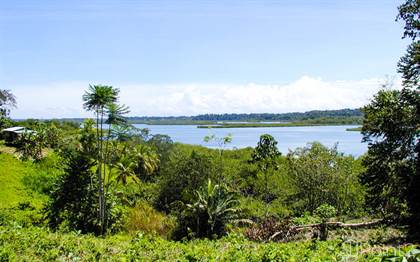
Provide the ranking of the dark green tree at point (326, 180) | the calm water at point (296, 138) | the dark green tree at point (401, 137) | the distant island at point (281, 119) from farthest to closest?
the distant island at point (281, 119) < the calm water at point (296, 138) < the dark green tree at point (326, 180) < the dark green tree at point (401, 137)

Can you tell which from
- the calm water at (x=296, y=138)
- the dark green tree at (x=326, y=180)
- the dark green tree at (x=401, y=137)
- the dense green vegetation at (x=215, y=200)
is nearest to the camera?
the dense green vegetation at (x=215, y=200)

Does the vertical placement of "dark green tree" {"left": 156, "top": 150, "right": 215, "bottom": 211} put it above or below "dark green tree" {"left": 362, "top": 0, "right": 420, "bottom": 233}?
below

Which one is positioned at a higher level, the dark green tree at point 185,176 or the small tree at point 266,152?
the small tree at point 266,152

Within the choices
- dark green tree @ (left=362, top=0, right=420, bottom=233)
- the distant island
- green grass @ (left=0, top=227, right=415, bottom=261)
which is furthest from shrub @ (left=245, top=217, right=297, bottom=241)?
the distant island

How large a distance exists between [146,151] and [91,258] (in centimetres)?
3054

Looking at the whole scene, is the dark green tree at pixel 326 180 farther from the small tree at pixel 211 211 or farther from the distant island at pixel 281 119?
A: the distant island at pixel 281 119

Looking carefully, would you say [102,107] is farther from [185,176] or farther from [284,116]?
[284,116]

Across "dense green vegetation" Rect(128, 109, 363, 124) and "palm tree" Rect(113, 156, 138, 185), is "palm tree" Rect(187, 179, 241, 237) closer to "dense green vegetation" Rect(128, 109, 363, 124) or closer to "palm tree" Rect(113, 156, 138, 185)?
"palm tree" Rect(113, 156, 138, 185)

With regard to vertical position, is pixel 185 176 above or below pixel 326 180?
below

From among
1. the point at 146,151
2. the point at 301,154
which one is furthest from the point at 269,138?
the point at 146,151

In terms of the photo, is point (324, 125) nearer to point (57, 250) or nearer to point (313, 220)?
point (313, 220)

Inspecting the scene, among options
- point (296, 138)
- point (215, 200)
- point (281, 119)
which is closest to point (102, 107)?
point (215, 200)

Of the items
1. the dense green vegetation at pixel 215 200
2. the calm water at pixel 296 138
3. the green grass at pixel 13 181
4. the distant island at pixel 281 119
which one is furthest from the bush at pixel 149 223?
the distant island at pixel 281 119

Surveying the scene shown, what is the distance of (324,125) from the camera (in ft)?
370
